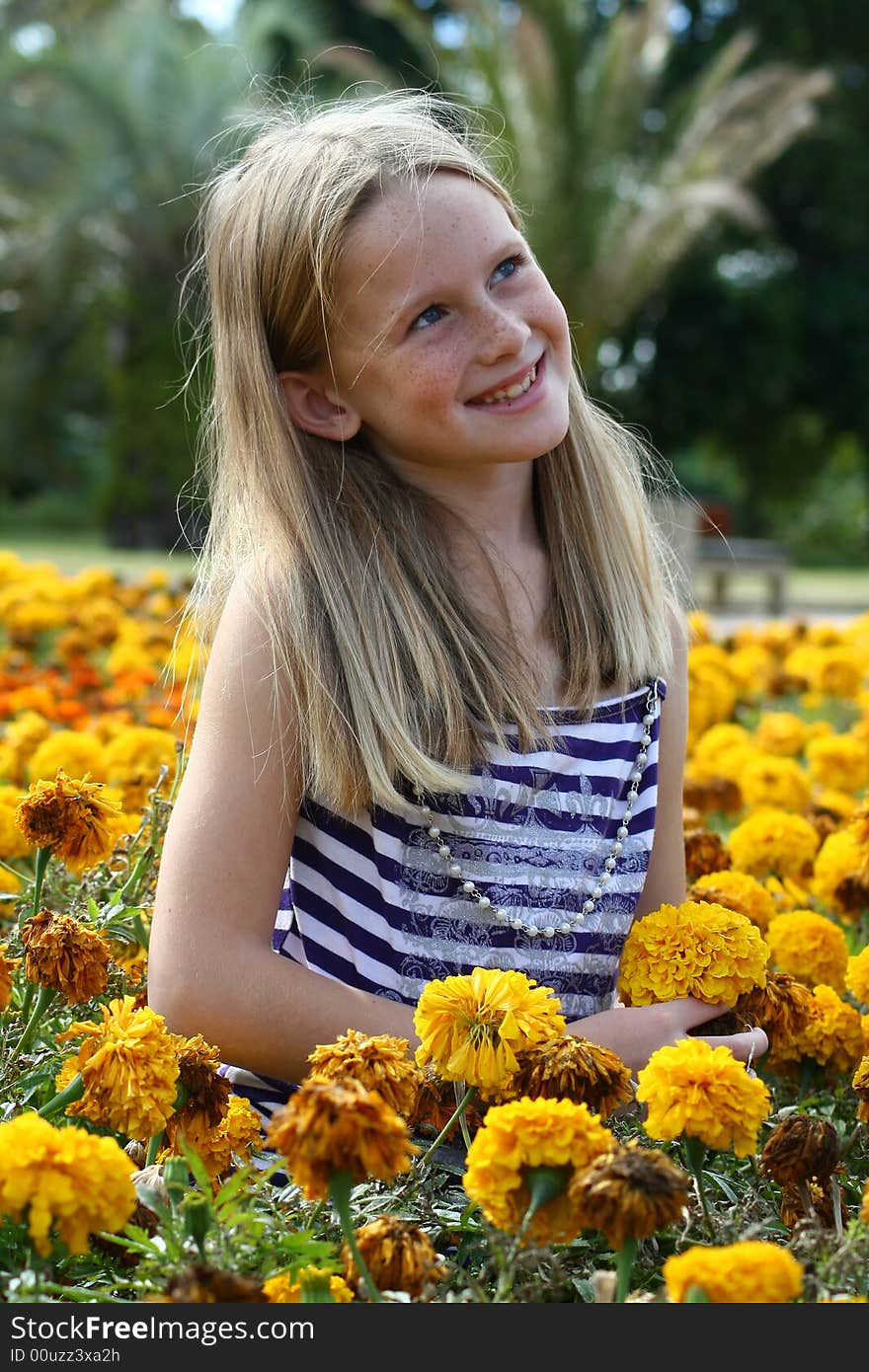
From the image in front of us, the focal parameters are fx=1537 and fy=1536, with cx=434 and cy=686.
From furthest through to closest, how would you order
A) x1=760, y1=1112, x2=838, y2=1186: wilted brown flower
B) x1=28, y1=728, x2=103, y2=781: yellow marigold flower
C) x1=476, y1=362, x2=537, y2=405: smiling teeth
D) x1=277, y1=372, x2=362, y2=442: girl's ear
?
x1=28, y1=728, x2=103, y2=781: yellow marigold flower
x1=277, y1=372, x2=362, y2=442: girl's ear
x1=476, y1=362, x2=537, y2=405: smiling teeth
x1=760, y1=1112, x2=838, y2=1186: wilted brown flower

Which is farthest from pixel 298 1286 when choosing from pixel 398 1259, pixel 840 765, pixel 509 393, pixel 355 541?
pixel 840 765

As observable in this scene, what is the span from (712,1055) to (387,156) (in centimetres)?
117

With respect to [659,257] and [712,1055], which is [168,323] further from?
[712,1055]

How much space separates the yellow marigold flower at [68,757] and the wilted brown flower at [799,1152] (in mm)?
1677

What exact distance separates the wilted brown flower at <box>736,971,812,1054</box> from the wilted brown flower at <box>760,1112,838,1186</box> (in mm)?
271

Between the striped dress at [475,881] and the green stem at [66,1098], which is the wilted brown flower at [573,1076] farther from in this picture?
the striped dress at [475,881]

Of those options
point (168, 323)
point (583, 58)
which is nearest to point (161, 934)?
point (583, 58)

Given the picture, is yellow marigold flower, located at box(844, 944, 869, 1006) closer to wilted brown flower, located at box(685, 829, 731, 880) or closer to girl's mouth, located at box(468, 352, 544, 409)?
wilted brown flower, located at box(685, 829, 731, 880)

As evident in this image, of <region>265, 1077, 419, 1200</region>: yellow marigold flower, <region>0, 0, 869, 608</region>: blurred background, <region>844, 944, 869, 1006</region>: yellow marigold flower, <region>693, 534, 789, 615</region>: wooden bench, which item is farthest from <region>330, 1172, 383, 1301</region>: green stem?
<region>693, 534, 789, 615</region>: wooden bench

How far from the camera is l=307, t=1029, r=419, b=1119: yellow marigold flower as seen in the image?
3.97 feet

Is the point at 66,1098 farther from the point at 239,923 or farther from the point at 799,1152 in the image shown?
the point at 799,1152

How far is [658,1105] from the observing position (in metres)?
1.30

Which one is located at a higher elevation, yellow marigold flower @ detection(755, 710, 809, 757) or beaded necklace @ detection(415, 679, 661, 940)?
yellow marigold flower @ detection(755, 710, 809, 757)

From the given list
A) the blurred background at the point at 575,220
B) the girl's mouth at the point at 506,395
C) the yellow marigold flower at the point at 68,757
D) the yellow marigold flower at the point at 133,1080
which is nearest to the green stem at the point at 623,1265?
the yellow marigold flower at the point at 133,1080
